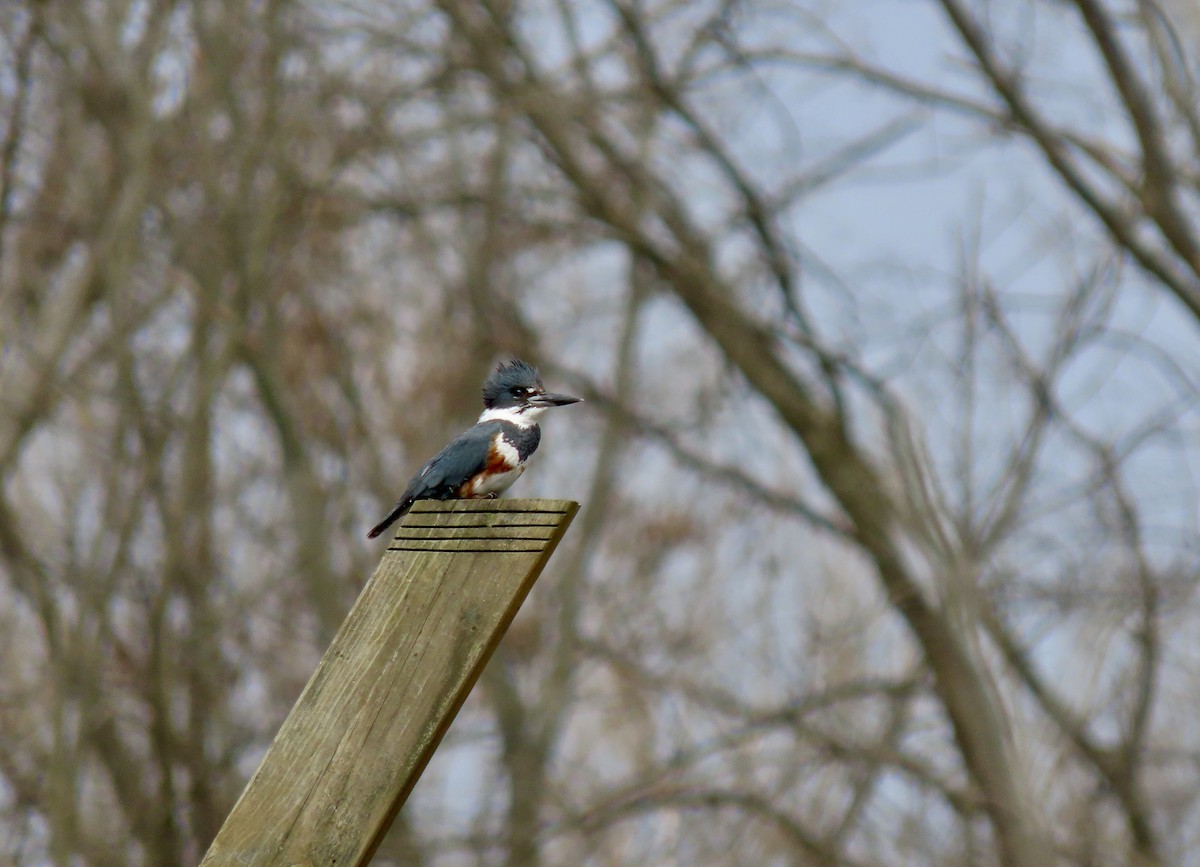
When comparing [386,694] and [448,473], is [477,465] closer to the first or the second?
[448,473]

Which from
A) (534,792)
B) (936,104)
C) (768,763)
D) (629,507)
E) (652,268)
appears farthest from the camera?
(629,507)

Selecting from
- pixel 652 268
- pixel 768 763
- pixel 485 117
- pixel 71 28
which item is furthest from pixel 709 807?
pixel 71 28

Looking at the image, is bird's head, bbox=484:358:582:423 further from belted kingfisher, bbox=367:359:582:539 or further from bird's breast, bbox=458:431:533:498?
bird's breast, bbox=458:431:533:498

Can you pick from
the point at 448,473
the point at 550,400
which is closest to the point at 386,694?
the point at 448,473

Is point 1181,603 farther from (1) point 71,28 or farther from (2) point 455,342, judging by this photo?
(1) point 71,28

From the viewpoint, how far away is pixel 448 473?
339 centimetres

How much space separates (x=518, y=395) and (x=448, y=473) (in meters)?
0.66

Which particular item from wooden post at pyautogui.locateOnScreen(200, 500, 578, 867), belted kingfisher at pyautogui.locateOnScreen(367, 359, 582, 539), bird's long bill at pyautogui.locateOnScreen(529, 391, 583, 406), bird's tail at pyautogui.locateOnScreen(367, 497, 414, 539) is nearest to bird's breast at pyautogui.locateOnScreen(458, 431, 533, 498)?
belted kingfisher at pyautogui.locateOnScreen(367, 359, 582, 539)

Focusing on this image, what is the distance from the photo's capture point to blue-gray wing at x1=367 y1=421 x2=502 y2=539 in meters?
3.37

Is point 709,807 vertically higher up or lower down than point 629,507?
lower down

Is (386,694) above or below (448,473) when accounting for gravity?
below

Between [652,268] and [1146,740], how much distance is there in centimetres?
551

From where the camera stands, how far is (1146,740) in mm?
11016

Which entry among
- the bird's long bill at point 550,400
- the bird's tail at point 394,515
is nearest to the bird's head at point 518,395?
the bird's long bill at point 550,400
